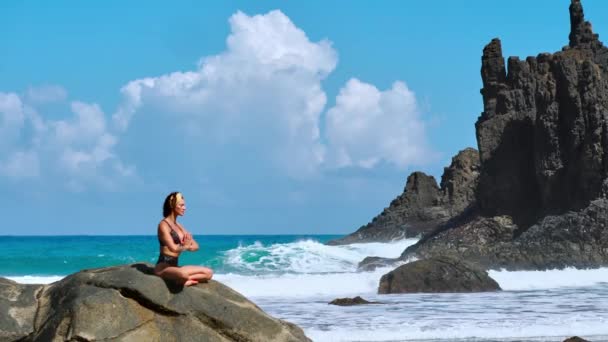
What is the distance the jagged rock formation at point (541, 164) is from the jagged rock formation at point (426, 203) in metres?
12.4


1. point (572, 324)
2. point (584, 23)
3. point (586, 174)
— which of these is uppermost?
point (584, 23)

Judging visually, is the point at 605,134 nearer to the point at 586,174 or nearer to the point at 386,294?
the point at 586,174

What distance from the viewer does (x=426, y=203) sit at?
71.4 metres

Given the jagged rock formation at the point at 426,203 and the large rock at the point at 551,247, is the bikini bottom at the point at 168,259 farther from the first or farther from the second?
the jagged rock formation at the point at 426,203

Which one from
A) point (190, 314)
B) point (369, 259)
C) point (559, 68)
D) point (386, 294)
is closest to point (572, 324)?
point (386, 294)

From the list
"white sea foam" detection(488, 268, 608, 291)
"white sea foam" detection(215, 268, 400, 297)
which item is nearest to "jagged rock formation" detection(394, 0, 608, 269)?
"white sea foam" detection(488, 268, 608, 291)

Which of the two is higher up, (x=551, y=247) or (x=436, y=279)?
(x=551, y=247)

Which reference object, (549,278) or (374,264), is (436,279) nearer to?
(549,278)

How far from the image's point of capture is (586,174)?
42531mm

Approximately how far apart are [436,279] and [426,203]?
45482mm

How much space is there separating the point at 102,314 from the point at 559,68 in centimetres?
4006

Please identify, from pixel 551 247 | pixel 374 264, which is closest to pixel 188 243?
pixel 374 264

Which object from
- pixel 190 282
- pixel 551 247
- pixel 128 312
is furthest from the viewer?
pixel 551 247

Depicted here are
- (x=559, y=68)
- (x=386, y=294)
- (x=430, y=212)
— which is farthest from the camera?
(x=430, y=212)
